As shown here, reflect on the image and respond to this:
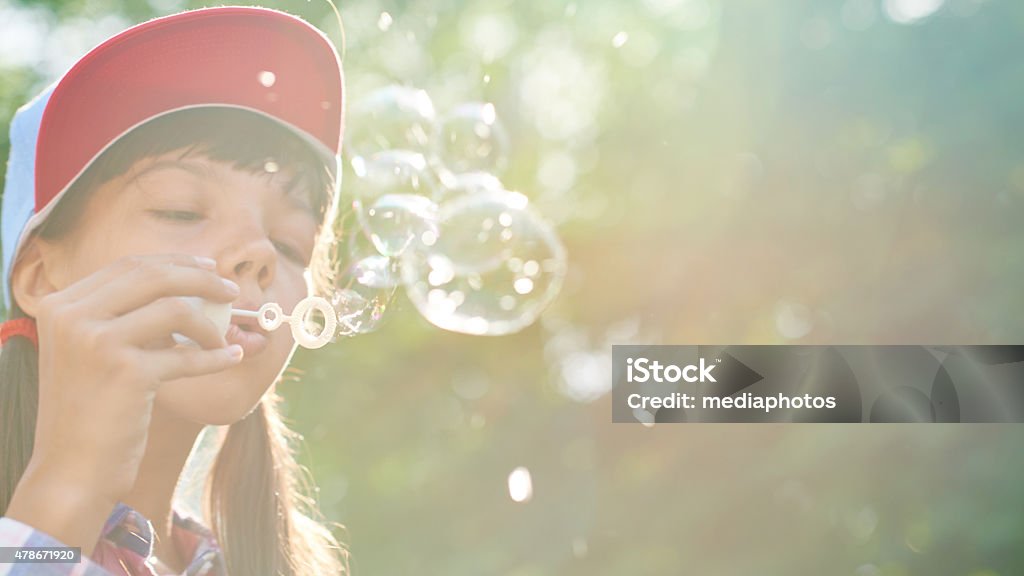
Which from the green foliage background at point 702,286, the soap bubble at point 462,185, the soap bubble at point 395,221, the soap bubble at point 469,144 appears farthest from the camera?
the green foliage background at point 702,286

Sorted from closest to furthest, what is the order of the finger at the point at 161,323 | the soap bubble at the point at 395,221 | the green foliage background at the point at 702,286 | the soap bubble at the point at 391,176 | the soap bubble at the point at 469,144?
1. the finger at the point at 161,323
2. the soap bubble at the point at 395,221
3. the soap bubble at the point at 391,176
4. the soap bubble at the point at 469,144
5. the green foliage background at the point at 702,286

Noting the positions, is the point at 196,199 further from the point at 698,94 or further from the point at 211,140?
the point at 698,94

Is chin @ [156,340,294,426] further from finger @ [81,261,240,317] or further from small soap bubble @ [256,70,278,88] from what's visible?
small soap bubble @ [256,70,278,88]

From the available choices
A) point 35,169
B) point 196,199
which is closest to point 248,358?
point 196,199

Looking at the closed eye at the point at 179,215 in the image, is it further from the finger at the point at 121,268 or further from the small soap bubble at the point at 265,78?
the small soap bubble at the point at 265,78

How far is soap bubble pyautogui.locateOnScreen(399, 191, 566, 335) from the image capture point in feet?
6.85

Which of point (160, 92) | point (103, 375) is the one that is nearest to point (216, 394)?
point (103, 375)

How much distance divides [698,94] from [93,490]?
387 centimetres

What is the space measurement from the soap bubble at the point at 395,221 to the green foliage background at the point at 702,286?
192cm

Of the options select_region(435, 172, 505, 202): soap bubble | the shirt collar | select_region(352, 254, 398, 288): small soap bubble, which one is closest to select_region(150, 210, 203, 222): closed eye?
the shirt collar

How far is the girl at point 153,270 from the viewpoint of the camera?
1031 millimetres

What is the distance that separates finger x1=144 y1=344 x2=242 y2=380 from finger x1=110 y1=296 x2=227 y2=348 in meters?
0.02

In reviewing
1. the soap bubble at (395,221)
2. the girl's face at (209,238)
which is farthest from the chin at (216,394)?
the soap bubble at (395,221)

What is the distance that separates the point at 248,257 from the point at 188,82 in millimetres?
271
